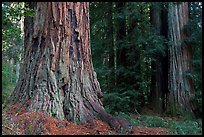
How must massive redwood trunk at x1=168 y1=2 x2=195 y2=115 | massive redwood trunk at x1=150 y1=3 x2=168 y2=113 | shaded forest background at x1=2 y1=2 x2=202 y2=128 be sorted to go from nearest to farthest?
massive redwood trunk at x1=168 y1=2 x2=195 y2=115
shaded forest background at x1=2 y1=2 x2=202 y2=128
massive redwood trunk at x1=150 y1=3 x2=168 y2=113

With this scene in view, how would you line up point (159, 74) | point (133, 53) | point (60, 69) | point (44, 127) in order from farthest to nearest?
point (159, 74), point (133, 53), point (60, 69), point (44, 127)

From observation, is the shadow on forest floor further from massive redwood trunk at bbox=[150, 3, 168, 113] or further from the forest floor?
massive redwood trunk at bbox=[150, 3, 168, 113]

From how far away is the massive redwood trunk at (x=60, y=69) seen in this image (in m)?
6.10

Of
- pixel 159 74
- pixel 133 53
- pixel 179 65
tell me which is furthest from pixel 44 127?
pixel 159 74

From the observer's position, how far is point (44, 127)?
211 inches

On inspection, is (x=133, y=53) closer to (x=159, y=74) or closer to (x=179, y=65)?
(x=159, y=74)

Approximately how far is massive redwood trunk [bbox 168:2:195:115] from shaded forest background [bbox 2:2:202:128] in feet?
0.66

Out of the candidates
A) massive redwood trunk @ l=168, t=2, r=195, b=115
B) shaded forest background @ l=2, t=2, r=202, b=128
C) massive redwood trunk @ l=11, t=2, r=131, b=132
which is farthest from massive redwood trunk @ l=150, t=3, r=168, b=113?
massive redwood trunk @ l=11, t=2, r=131, b=132

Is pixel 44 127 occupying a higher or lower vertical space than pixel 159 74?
lower

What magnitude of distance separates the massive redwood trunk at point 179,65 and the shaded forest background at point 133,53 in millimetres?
202

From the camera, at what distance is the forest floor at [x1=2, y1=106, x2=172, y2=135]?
17.1 ft

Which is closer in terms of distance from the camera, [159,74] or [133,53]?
[133,53]

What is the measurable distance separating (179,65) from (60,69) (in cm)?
613

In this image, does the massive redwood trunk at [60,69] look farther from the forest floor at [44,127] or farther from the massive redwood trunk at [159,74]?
the massive redwood trunk at [159,74]
